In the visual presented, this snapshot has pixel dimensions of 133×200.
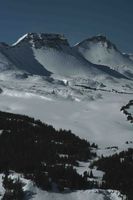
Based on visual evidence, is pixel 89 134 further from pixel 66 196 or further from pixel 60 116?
pixel 66 196

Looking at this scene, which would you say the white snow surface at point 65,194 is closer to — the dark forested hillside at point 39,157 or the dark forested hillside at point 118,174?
the dark forested hillside at point 39,157

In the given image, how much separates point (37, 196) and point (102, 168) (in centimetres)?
863

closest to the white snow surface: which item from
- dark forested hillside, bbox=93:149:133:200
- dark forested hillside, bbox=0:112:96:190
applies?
dark forested hillside, bbox=0:112:96:190

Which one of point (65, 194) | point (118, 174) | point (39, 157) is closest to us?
point (65, 194)

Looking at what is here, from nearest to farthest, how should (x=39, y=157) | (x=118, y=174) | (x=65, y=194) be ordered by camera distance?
1. (x=65, y=194)
2. (x=118, y=174)
3. (x=39, y=157)

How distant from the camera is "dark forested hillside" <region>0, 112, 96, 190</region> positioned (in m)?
22.6

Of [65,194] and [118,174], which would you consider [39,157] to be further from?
[65,194]

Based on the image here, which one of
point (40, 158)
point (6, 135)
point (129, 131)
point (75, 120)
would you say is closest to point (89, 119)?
point (75, 120)

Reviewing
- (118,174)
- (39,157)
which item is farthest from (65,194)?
(39,157)

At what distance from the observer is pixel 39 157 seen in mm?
29328

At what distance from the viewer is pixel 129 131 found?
71000mm

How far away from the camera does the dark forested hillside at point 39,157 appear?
22562 mm

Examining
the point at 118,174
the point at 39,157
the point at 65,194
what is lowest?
the point at 65,194

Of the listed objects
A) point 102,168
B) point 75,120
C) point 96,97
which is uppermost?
point 96,97
